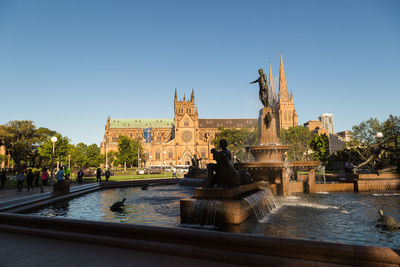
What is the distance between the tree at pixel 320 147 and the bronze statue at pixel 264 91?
179 feet

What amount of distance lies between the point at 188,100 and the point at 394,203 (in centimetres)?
9455

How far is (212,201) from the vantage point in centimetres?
Result: 694

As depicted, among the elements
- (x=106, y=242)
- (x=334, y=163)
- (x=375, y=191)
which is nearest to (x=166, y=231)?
(x=106, y=242)

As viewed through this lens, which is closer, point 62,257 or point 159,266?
point 159,266

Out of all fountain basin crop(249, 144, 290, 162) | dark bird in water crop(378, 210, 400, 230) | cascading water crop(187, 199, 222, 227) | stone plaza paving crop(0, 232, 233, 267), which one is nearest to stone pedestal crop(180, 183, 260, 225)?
cascading water crop(187, 199, 222, 227)

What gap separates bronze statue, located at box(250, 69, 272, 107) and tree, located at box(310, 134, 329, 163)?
54535 millimetres

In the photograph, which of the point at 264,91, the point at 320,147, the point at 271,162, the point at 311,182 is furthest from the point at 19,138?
the point at 320,147

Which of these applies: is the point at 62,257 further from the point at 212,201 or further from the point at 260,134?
the point at 260,134

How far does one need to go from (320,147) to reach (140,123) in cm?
9149

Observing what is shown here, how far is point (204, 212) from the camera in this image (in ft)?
22.6

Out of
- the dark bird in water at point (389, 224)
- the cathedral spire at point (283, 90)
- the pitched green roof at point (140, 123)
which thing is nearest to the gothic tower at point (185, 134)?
the pitched green roof at point (140, 123)

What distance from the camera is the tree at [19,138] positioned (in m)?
61.7

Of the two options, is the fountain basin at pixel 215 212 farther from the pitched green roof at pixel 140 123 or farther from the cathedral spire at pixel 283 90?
the pitched green roof at pixel 140 123

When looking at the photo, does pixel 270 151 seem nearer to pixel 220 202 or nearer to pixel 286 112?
pixel 220 202
